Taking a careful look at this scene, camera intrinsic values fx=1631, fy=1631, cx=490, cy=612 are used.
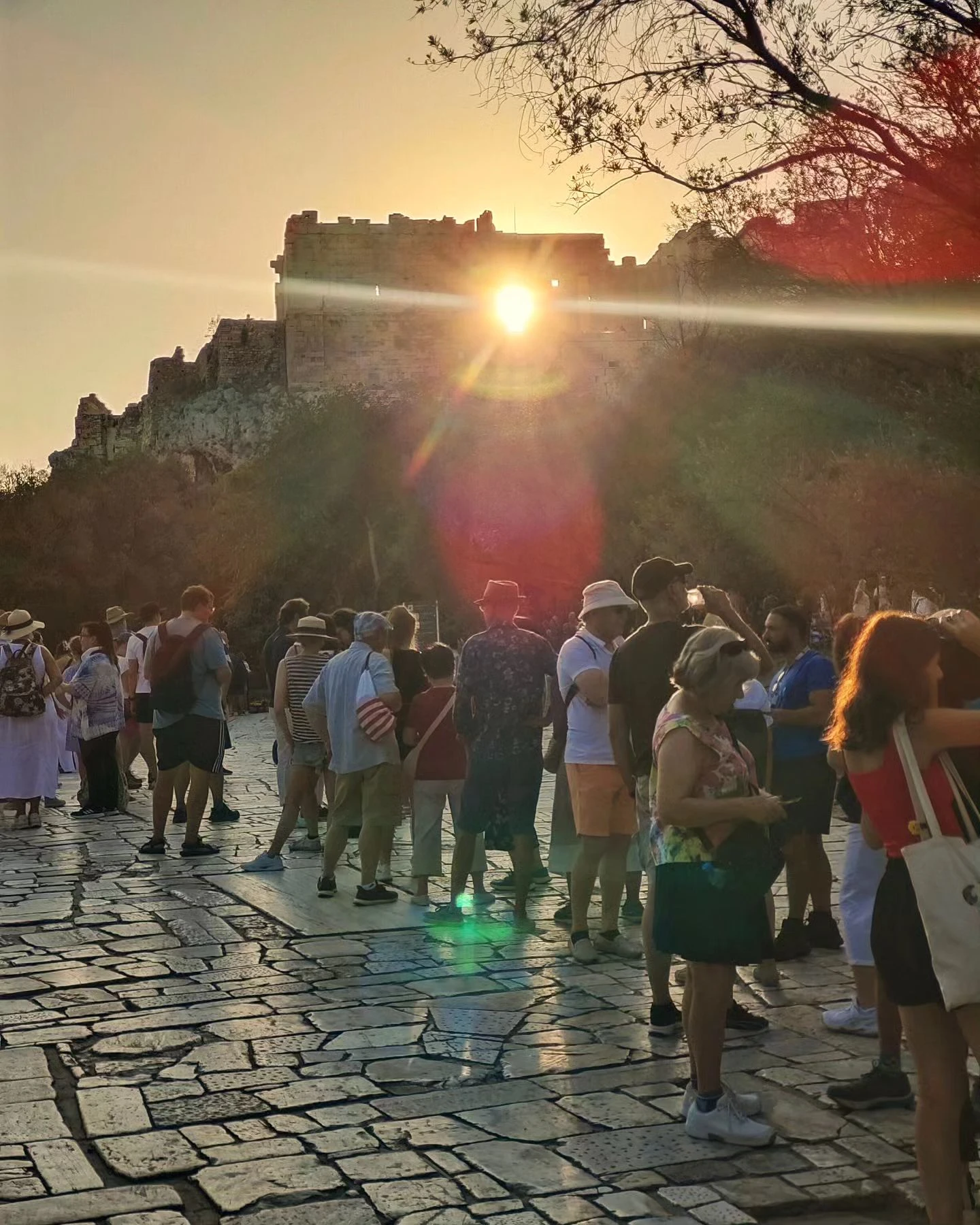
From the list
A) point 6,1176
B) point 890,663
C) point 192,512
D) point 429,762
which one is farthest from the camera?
point 192,512

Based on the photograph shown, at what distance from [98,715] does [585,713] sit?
22.5 feet

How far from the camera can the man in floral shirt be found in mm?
8242

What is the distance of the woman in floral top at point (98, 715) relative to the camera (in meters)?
13.3

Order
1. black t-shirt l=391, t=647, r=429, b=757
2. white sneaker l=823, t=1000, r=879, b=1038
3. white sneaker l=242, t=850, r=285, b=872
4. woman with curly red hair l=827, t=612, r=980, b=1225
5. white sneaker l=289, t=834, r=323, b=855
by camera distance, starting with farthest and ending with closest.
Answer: white sneaker l=289, t=834, r=323, b=855 < black t-shirt l=391, t=647, r=429, b=757 < white sneaker l=242, t=850, r=285, b=872 < white sneaker l=823, t=1000, r=879, b=1038 < woman with curly red hair l=827, t=612, r=980, b=1225

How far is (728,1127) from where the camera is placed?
4.64 metres

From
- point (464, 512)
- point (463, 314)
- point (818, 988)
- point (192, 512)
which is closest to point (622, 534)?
A: point (464, 512)

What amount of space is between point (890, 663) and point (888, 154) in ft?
21.8

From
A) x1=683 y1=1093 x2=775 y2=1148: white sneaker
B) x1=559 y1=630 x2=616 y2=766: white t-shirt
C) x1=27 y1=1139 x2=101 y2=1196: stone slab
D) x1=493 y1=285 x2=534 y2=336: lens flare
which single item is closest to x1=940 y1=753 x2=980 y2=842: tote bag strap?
x1=683 y1=1093 x2=775 y2=1148: white sneaker

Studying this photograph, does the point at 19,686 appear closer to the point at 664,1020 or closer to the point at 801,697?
the point at 801,697

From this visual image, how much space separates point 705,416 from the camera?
32281mm

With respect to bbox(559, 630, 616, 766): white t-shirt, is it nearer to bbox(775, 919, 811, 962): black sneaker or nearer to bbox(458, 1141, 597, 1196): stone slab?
bbox(775, 919, 811, 962): black sneaker

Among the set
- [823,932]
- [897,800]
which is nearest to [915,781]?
[897,800]

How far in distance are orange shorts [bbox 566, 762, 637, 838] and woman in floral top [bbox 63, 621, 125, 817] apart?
6895mm

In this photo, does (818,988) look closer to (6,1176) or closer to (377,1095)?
(377,1095)
